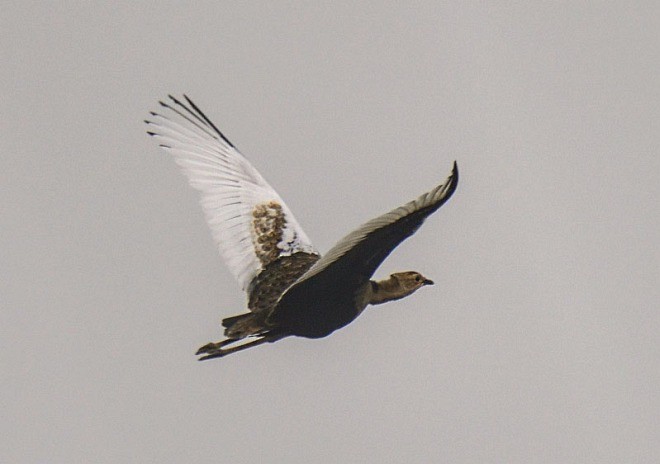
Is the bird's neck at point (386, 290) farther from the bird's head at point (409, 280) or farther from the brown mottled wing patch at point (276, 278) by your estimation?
the brown mottled wing patch at point (276, 278)

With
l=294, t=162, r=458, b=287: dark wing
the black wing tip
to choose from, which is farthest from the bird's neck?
the black wing tip

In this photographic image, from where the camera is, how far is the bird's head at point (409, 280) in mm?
18469

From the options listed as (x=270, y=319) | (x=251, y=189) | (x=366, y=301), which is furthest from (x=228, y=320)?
(x=251, y=189)

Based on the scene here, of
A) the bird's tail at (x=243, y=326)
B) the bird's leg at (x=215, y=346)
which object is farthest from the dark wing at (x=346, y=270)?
the bird's leg at (x=215, y=346)

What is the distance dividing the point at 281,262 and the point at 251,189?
1456mm

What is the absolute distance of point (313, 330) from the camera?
670 inches

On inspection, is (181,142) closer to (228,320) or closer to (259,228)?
(259,228)

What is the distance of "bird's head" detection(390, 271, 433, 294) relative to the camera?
1847 centimetres

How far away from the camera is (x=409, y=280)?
18.5 m

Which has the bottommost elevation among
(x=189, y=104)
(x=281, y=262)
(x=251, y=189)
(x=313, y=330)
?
(x=313, y=330)

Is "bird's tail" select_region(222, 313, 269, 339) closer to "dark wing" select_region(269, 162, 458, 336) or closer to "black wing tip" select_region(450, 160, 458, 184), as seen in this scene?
"dark wing" select_region(269, 162, 458, 336)

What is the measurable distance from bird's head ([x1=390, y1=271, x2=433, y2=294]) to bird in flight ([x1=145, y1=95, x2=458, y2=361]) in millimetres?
13

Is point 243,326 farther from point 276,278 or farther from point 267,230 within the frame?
point 267,230

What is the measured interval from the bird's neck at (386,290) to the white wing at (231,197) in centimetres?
146
